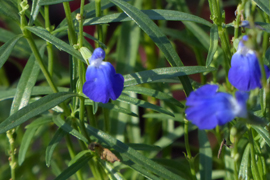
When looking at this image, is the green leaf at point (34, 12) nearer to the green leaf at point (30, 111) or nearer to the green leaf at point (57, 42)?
the green leaf at point (57, 42)

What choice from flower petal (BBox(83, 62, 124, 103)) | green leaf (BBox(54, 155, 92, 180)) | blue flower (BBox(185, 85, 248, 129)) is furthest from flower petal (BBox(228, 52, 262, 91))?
green leaf (BBox(54, 155, 92, 180))

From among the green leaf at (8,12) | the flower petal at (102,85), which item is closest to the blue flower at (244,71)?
the flower petal at (102,85)

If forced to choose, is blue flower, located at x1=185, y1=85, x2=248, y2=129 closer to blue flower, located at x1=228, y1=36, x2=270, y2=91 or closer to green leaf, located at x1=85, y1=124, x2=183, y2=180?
blue flower, located at x1=228, y1=36, x2=270, y2=91

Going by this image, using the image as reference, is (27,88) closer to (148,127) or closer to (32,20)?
(32,20)

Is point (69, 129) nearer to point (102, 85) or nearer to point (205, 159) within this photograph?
point (102, 85)

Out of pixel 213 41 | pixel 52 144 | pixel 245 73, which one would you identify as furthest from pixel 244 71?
pixel 52 144

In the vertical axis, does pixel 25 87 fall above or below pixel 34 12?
below

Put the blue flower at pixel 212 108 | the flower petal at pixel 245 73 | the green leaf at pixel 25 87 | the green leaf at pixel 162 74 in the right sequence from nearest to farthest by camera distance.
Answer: the blue flower at pixel 212 108 < the flower petal at pixel 245 73 < the green leaf at pixel 162 74 < the green leaf at pixel 25 87
